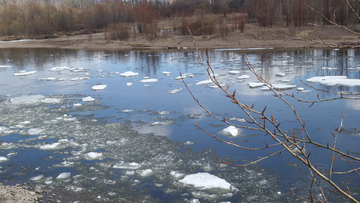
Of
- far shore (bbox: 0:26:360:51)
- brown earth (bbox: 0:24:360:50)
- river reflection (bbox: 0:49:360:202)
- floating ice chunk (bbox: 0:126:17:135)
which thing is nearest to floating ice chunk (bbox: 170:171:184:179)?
river reflection (bbox: 0:49:360:202)

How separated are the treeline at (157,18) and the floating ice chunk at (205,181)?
16664 millimetres

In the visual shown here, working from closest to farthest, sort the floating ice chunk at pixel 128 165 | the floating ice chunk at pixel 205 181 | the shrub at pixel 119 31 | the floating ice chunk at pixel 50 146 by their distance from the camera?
the floating ice chunk at pixel 205 181 → the floating ice chunk at pixel 128 165 → the floating ice chunk at pixel 50 146 → the shrub at pixel 119 31

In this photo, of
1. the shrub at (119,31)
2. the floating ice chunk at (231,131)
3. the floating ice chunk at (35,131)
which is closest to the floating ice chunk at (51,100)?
the floating ice chunk at (35,131)

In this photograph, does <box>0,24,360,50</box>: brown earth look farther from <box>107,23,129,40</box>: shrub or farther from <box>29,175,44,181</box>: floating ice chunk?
<box>29,175,44,181</box>: floating ice chunk

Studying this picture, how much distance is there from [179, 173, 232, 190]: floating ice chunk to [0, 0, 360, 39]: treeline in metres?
16.7

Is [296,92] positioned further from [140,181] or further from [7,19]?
[7,19]

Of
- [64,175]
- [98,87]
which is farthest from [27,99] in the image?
[64,175]

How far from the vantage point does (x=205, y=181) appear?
360cm

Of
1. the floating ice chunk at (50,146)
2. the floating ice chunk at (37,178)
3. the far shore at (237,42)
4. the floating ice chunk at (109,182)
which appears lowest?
the floating ice chunk at (109,182)

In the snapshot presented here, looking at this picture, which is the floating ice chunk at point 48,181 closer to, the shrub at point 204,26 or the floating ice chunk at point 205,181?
the floating ice chunk at point 205,181

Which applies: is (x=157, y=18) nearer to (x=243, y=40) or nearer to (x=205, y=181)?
(x=243, y=40)

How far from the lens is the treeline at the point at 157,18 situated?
22.8 meters

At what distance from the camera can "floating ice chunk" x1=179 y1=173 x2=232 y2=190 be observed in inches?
138

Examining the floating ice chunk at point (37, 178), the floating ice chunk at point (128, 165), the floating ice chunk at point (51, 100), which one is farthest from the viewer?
the floating ice chunk at point (51, 100)
